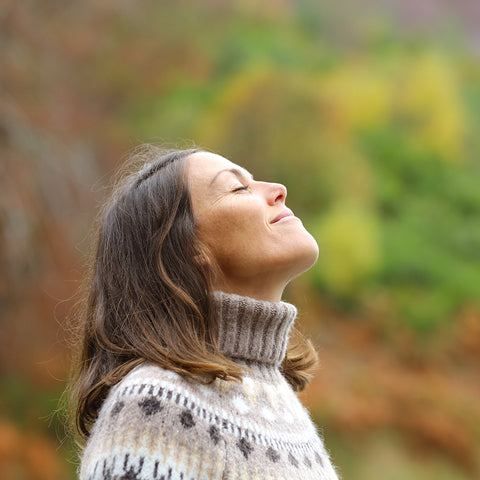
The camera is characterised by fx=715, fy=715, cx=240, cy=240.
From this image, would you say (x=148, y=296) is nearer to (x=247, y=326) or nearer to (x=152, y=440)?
(x=247, y=326)

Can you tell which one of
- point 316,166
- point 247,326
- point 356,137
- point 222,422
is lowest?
point 316,166

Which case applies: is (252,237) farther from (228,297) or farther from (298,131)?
(298,131)

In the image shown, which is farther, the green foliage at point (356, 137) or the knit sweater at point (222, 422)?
the green foliage at point (356, 137)

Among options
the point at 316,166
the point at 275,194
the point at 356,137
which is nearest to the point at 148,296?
the point at 275,194

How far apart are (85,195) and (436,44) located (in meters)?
4.42

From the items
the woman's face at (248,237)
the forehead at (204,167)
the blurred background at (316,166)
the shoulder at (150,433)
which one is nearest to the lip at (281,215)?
the woman's face at (248,237)

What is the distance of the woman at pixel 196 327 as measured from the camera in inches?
47.3

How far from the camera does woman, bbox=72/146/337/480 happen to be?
3.94ft

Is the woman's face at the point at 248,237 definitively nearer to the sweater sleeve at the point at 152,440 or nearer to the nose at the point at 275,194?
the nose at the point at 275,194

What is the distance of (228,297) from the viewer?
1399 mm

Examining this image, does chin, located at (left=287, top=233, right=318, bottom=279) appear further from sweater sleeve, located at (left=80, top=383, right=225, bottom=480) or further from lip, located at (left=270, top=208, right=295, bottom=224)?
sweater sleeve, located at (left=80, top=383, right=225, bottom=480)

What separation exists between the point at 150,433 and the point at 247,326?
0.34m

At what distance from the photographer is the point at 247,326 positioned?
4.65 feet

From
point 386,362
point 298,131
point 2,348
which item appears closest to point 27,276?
point 2,348
